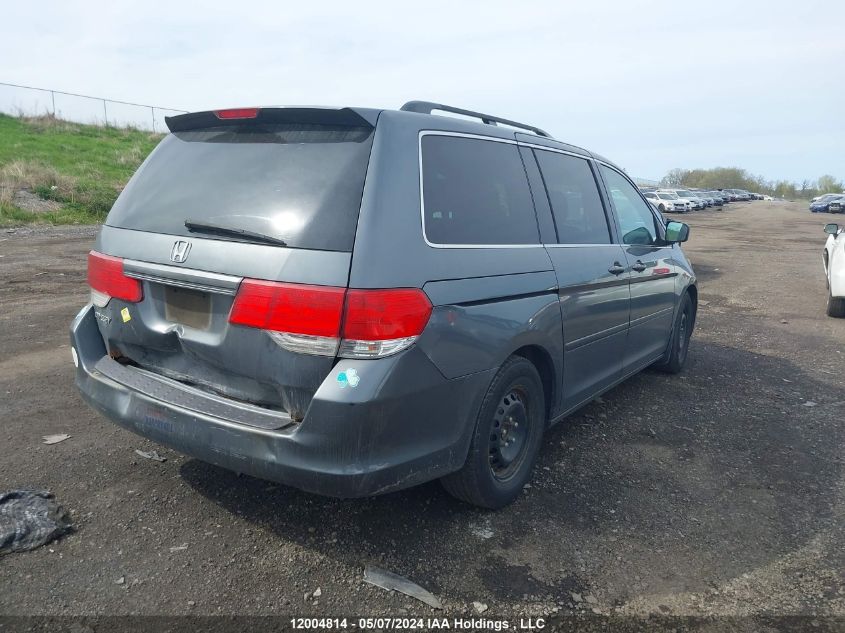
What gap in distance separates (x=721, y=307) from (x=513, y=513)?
7120 mm

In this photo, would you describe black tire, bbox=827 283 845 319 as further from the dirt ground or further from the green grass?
the green grass

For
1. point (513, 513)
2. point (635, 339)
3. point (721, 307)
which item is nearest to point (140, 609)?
point (513, 513)

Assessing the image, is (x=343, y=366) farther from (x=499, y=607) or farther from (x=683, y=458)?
(x=683, y=458)

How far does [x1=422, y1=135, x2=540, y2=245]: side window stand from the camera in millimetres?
2880

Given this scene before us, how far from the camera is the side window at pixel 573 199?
3834mm

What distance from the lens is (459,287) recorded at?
279 centimetres

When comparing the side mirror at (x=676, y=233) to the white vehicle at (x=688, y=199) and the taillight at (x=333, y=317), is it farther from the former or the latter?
the white vehicle at (x=688, y=199)

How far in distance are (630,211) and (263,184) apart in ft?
10.1

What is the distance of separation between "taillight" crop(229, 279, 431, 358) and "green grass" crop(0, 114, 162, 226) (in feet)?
54.6

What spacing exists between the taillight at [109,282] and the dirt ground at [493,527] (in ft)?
3.35

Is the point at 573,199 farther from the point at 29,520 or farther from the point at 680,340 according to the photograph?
the point at 29,520

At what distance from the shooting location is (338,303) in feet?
7.97

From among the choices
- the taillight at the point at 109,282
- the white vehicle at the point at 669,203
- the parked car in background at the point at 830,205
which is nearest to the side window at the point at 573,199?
the taillight at the point at 109,282

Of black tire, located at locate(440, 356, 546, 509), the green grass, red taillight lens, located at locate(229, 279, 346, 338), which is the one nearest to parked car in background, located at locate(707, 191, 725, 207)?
the green grass
